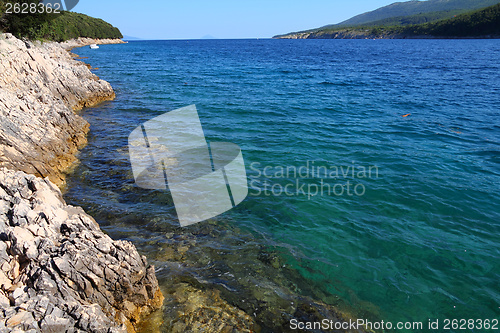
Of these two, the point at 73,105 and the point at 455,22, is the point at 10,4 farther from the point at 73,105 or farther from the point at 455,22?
the point at 455,22

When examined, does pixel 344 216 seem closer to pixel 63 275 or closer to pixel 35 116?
pixel 63 275

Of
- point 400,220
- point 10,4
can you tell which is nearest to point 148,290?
point 400,220

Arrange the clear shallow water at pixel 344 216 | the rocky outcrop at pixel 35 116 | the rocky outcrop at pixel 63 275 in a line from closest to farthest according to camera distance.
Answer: the rocky outcrop at pixel 63 275 < the clear shallow water at pixel 344 216 < the rocky outcrop at pixel 35 116

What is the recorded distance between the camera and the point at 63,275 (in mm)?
6176

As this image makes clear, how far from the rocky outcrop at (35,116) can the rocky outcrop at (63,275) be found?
5.49 meters

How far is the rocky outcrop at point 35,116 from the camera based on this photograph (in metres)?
12.5

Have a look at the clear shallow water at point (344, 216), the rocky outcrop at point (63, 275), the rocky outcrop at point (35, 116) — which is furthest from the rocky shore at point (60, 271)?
the rocky outcrop at point (35, 116)

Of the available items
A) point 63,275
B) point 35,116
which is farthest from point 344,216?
point 35,116

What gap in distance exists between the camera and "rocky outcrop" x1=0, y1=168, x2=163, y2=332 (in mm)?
5566

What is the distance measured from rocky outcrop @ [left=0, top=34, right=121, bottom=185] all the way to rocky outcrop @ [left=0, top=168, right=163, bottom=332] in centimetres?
549

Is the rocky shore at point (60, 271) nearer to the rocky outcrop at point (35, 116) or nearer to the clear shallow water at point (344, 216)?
the clear shallow water at point (344, 216)

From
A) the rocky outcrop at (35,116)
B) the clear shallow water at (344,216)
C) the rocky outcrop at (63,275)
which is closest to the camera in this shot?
the rocky outcrop at (63,275)

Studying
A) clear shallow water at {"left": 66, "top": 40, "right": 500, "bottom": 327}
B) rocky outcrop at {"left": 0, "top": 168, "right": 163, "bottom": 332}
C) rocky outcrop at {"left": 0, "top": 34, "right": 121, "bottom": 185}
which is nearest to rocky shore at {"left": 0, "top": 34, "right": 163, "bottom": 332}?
rocky outcrop at {"left": 0, "top": 168, "right": 163, "bottom": 332}

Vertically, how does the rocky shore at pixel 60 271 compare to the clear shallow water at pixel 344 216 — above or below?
above
